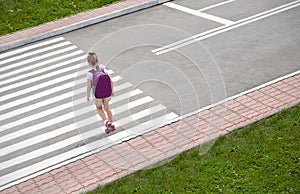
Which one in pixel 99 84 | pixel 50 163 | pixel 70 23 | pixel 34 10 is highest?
pixel 99 84

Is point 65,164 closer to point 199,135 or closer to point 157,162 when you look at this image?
point 157,162

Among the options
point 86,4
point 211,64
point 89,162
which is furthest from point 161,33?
point 89,162

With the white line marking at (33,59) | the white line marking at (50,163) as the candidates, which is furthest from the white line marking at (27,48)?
the white line marking at (50,163)

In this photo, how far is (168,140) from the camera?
1064cm

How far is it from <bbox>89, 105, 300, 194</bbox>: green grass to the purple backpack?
2.03m

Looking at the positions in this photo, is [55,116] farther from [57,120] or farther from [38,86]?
[38,86]

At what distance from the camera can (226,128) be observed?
424 inches

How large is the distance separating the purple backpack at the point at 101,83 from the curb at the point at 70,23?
6826mm

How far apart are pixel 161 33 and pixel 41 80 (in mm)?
4174

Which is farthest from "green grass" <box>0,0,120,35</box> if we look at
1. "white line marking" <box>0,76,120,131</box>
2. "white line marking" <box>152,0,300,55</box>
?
"white line marking" <box>0,76,120,131</box>

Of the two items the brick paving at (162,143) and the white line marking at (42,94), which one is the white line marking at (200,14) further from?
the white line marking at (42,94)

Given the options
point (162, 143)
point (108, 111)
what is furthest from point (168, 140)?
point (108, 111)

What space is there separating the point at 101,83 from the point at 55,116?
7.07 ft

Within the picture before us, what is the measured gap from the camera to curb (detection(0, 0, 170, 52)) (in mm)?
16703
